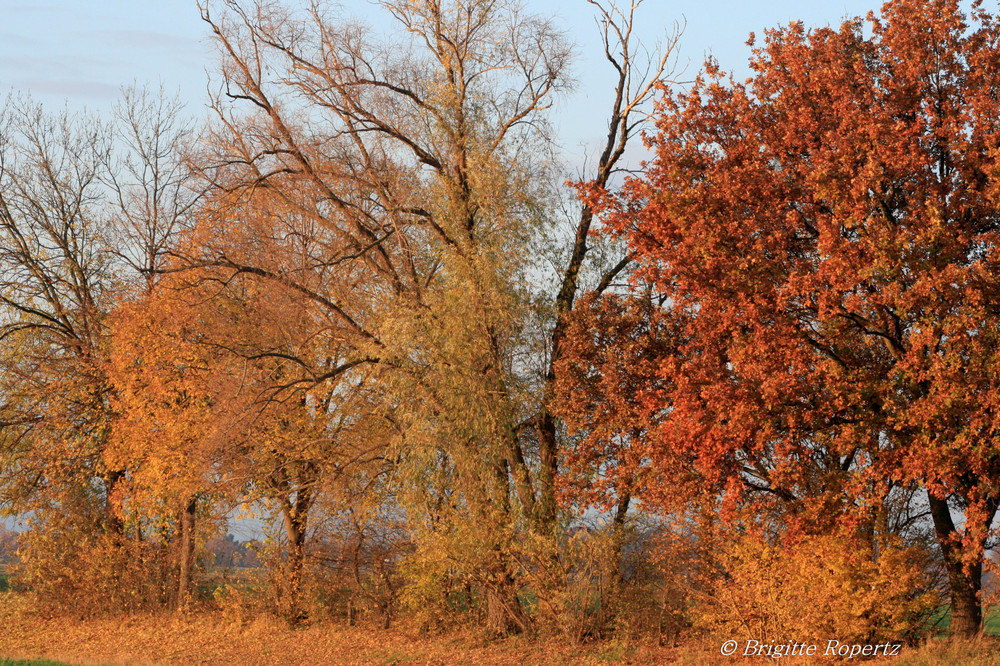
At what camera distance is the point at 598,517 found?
16.4 metres

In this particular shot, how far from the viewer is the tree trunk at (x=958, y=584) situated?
1374 centimetres

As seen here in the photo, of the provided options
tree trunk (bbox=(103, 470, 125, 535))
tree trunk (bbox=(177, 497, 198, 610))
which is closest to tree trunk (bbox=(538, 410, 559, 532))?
tree trunk (bbox=(177, 497, 198, 610))

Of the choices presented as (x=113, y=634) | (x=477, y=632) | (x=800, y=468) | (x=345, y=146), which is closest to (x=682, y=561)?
(x=800, y=468)

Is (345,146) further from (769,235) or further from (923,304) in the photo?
(923,304)

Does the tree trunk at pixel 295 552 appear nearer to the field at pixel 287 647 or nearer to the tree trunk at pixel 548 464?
the field at pixel 287 647

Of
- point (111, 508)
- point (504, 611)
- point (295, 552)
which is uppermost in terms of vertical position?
point (111, 508)

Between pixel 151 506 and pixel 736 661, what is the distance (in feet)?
47.9

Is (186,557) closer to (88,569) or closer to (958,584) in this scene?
(88,569)

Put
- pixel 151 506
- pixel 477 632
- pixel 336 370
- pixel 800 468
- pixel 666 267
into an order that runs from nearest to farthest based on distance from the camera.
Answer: pixel 800 468 < pixel 666 267 < pixel 477 632 < pixel 336 370 < pixel 151 506

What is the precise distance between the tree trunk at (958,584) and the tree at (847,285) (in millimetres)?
32

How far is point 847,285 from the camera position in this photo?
41.6 ft

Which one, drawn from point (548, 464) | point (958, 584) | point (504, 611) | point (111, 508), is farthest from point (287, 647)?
point (958, 584)

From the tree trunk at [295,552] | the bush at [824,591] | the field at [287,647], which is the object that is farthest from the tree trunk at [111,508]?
the bush at [824,591]

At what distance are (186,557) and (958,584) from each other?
18501mm
